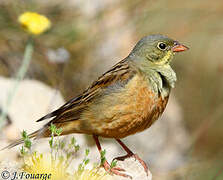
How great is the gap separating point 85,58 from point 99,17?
86 centimetres

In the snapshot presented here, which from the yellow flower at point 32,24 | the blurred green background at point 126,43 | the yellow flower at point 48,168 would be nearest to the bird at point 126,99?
the yellow flower at point 48,168

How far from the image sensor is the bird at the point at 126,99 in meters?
4.34

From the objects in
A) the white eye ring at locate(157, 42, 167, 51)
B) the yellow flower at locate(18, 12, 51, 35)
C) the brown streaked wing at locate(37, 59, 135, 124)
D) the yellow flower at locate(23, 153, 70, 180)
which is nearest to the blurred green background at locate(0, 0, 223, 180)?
the brown streaked wing at locate(37, 59, 135, 124)

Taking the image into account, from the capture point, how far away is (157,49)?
15.6 ft

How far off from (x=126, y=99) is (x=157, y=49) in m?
0.67

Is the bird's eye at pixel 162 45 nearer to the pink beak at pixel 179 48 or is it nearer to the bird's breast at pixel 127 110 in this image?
the pink beak at pixel 179 48

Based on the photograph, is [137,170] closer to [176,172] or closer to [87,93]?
[87,93]

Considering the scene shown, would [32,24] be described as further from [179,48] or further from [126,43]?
[126,43]

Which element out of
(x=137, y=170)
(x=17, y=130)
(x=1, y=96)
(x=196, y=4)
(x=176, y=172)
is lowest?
(x=137, y=170)

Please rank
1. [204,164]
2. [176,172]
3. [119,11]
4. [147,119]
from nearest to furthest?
[147,119] < [204,164] < [176,172] < [119,11]

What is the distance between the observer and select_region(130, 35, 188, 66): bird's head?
4.72m

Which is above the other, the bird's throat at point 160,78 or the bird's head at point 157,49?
the bird's head at point 157,49

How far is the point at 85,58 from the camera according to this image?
815 cm

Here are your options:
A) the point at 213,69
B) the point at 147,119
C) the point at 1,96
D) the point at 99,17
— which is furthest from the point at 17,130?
the point at 213,69
